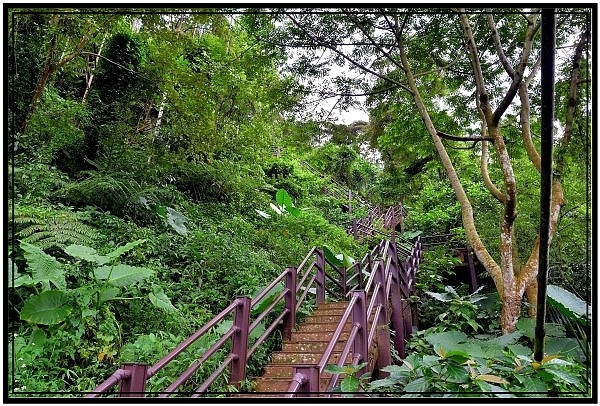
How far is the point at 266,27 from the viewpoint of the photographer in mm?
4445

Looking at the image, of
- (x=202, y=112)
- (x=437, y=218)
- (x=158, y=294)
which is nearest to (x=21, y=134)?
(x=202, y=112)

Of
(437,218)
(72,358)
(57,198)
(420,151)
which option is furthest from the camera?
(437,218)

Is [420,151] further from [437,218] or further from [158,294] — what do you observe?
[437,218]

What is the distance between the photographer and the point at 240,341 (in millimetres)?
2871

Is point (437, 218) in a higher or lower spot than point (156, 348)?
higher

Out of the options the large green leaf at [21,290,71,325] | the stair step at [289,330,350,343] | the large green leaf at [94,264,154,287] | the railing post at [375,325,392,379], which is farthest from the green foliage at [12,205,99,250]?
the railing post at [375,325,392,379]

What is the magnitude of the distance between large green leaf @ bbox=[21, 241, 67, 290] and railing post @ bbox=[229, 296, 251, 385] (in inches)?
52.9

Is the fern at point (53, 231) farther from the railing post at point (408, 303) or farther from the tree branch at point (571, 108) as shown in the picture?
the tree branch at point (571, 108)

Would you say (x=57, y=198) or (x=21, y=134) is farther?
(x=57, y=198)

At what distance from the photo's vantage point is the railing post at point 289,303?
4.02 m

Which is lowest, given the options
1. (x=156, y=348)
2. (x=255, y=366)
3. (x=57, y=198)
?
(x=255, y=366)

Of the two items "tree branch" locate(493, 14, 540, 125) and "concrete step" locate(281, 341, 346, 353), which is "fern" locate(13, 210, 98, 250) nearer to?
"concrete step" locate(281, 341, 346, 353)

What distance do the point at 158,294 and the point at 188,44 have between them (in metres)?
3.52

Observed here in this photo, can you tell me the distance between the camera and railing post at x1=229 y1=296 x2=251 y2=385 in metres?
2.84
